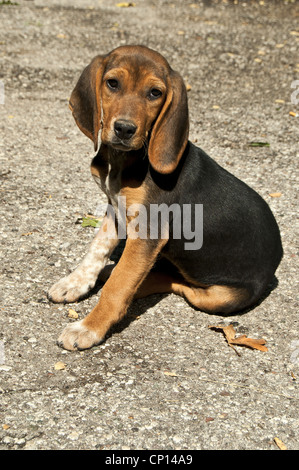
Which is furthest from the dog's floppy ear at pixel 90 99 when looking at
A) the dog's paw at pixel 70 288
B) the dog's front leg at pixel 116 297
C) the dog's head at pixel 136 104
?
the dog's paw at pixel 70 288

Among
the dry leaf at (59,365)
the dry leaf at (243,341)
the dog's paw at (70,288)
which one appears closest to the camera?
the dry leaf at (59,365)

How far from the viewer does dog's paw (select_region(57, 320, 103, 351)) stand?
14.4ft

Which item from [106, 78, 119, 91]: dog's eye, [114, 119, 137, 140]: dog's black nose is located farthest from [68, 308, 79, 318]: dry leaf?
[106, 78, 119, 91]: dog's eye

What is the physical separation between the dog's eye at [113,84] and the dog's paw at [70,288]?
155cm

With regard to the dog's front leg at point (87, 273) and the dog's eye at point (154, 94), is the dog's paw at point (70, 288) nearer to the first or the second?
the dog's front leg at point (87, 273)

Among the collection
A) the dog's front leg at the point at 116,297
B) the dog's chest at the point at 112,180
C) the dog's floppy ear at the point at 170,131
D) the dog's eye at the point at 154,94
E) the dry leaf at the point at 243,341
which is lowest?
the dry leaf at the point at 243,341

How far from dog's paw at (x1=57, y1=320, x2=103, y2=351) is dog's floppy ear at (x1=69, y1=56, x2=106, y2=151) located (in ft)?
4.38

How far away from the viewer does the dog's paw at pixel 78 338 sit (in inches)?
173

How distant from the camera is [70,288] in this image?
195 inches

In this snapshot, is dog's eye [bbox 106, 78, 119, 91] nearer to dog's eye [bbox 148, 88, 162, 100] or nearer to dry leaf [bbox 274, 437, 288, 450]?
dog's eye [bbox 148, 88, 162, 100]

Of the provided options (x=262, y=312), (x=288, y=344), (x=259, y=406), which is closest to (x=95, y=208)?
(x=262, y=312)

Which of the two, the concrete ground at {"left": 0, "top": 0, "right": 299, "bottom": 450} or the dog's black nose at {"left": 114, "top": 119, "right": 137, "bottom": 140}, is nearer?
the concrete ground at {"left": 0, "top": 0, "right": 299, "bottom": 450}
